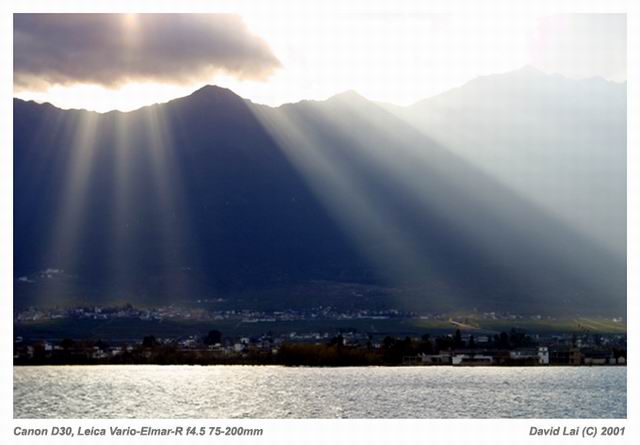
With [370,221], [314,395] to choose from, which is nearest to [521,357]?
[314,395]

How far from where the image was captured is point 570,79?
16675 centimetres

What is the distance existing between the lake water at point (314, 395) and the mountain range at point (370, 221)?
197ft

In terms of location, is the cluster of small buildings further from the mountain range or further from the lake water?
the mountain range

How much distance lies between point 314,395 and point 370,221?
4920 inches

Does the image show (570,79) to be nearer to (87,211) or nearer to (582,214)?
(582,214)

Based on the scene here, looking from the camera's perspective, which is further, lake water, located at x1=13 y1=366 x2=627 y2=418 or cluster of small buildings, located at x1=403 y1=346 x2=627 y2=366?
cluster of small buildings, located at x1=403 y1=346 x2=627 y2=366

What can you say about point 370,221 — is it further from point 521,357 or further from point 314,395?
point 314,395

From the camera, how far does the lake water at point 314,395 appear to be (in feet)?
153

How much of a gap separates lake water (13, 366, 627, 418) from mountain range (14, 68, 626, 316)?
60.1m

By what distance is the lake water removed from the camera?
46781 mm

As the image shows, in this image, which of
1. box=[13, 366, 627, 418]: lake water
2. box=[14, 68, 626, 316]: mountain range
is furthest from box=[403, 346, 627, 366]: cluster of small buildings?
box=[14, 68, 626, 316]: mountain range

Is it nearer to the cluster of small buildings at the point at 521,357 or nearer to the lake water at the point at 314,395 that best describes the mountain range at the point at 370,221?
the cluster of small buildings at the point at 521,357

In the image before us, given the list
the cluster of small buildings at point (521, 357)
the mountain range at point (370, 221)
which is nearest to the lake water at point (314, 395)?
the cluster of small buildings at point (521, 357)
